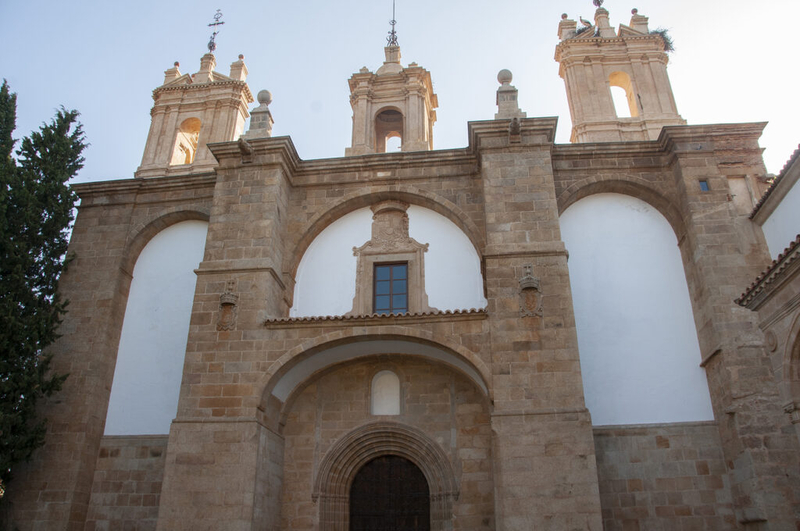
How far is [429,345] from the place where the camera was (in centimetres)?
1000

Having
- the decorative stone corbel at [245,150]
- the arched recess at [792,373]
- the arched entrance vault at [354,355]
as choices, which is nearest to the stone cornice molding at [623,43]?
the decorative stone corbel at [245,150]

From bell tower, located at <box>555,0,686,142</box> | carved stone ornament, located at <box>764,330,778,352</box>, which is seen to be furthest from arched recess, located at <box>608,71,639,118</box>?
carved stone ornament, located at <box>764,330,778,352</box>

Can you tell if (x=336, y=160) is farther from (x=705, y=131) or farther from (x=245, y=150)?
(x=705, y=131)

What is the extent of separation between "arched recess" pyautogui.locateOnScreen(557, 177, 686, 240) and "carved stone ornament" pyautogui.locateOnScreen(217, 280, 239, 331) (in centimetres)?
602

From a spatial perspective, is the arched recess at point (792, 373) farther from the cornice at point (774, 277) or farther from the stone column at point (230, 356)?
the stone column at point (230, 356)

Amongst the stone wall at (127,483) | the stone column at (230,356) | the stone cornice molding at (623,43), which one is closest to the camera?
the stone column at (230,356)

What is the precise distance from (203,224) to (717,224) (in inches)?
376

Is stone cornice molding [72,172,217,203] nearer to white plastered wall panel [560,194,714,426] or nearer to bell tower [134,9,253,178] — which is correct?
bell tower [134,9,253,178]

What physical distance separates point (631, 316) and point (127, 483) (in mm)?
8973

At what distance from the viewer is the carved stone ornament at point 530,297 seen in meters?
9.57

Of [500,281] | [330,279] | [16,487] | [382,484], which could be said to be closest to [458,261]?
[500,281]

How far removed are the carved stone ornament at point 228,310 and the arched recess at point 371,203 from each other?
55.3 inches

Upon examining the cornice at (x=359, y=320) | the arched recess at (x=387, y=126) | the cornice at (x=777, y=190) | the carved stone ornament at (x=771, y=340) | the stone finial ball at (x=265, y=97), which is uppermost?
the arched recess at (x=387, y=126)

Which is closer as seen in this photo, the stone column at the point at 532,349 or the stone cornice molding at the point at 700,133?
the stone column at the point at 532,349
